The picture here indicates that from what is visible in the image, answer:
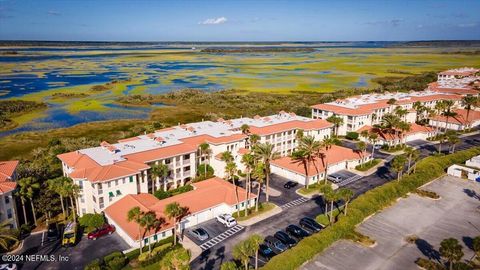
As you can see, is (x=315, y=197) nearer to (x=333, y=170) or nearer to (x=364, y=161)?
Result: (x=333, y=170)

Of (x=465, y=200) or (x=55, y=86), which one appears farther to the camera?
(x=55, y=86)

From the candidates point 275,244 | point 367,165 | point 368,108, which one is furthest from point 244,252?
point 368,108

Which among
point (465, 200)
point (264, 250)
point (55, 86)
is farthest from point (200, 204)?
point (55, 86)

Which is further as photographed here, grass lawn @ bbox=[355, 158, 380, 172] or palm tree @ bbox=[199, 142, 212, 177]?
grass lawn @ bbox=[355, 158, 380, 172]

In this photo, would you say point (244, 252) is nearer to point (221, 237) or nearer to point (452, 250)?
point (221, 237)

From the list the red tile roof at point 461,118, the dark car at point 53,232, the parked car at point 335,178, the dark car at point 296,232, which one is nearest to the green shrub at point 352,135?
the red tile roof at point 461,118

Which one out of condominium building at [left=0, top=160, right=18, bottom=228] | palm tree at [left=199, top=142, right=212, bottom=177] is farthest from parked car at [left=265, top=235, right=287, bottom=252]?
condominium building at [left=0, top=160, right=18, bottom=228]

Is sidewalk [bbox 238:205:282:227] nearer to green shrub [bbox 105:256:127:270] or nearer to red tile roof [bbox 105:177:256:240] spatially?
red tile roof [bbox 105:177:256:240]
